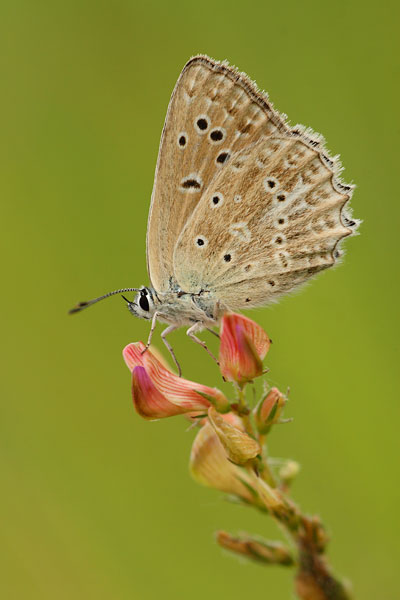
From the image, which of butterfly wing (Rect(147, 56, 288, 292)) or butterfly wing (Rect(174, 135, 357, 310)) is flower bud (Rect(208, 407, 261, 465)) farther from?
butterfly wing (Rect(147, 56, 288, 292))

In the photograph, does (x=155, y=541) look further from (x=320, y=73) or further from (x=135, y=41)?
(x=135, y=41)

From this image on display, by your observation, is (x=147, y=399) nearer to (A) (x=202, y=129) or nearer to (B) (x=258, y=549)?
(B) (x=258, y=549)

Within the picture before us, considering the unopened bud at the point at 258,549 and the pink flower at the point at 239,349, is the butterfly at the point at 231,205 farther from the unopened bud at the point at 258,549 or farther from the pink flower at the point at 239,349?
the unopened bud at the point at 258,549

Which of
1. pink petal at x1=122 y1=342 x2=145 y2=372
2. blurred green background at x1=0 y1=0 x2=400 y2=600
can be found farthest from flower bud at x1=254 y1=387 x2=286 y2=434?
blurred green background at x1=0 y1=0 x2=400 y2=600

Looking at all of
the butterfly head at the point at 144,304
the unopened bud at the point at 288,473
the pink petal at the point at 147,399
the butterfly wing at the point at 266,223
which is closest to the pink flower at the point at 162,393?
the pink petal at the point at 147,399

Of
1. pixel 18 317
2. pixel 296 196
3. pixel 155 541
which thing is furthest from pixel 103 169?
pixel 155 541

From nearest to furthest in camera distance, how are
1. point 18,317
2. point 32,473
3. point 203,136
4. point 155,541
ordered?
point 203,136, point 155,541, point 32,473, point 18,317
